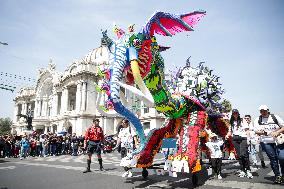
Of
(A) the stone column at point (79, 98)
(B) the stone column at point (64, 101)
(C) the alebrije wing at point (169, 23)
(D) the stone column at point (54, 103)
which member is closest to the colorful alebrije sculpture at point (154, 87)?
(C) the alebrije wing at point (169, 23)

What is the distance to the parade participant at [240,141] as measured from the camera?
6.49 meters

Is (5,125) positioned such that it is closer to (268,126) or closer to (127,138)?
(127,138)

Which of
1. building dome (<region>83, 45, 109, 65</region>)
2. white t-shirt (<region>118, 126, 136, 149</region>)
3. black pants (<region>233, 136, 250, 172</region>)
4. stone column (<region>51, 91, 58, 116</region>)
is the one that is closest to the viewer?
black pants (<region>233, 136, 250, 172</region>)

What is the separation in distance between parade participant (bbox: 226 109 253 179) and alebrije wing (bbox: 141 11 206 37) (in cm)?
277

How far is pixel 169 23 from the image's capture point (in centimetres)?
598

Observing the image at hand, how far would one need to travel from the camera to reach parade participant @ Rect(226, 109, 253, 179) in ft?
21.3

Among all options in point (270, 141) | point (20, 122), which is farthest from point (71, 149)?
point (20, 122)

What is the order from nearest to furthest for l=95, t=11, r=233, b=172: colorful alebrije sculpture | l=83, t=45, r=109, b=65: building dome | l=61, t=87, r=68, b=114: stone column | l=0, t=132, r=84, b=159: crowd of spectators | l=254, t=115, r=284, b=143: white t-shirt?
l=95, t=11, r=233, b=172: colorful alebrije sculpture → l=254, t=115, r=284, b=143: white t-shirt → l=0, t=132, r=84, b=159: crowd of spectators → l=61, t=87, r=68, b=114: stone column → l=83, t=45, r=109, b=65: building dome

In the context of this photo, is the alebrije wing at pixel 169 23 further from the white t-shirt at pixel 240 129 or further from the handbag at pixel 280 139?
the handbag at pixel 280 139

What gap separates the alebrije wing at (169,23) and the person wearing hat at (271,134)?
2.65 meters

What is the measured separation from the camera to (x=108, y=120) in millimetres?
38594

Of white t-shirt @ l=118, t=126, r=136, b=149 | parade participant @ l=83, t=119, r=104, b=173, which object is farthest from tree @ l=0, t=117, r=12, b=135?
parade participant @ l=83, t=119, r=104, b=173

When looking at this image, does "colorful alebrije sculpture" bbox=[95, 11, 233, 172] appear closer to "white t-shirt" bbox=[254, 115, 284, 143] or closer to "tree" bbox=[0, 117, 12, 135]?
"white t-shirt" bbox=[254, 115, 284, 143]

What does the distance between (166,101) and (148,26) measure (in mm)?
1784
